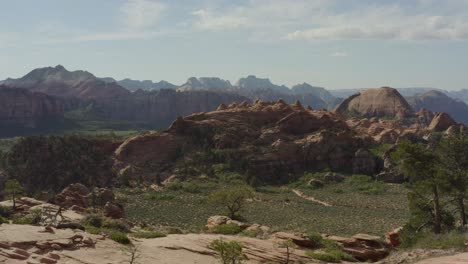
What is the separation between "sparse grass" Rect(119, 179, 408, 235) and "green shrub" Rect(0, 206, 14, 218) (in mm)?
14866

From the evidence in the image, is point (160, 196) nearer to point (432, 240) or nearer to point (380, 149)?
point (432, 240)

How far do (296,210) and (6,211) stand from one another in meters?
37.0

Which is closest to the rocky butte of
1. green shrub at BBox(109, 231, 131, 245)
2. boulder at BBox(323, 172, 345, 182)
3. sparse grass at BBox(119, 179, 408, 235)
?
boulder at BBox(323, 172, 345, 182)

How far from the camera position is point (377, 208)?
6494 cm

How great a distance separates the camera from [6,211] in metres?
34.4

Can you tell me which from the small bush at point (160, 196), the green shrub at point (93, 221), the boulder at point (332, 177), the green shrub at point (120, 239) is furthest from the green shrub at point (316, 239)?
the boulder at point (332, 177)

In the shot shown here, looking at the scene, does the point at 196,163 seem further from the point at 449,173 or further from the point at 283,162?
the point at 449,173

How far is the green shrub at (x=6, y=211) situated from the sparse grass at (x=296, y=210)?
14866 mm

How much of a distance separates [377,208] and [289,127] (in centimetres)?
3850

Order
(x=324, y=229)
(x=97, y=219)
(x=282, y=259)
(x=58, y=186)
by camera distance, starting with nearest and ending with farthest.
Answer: (x=282, y=259) < (x=97, y=219) < (x=324, y=229) < (x=58, y=186)

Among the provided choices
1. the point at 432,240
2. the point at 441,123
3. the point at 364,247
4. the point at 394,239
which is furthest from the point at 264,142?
the point at 432,240

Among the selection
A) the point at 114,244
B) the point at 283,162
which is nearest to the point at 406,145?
the point at 114,244

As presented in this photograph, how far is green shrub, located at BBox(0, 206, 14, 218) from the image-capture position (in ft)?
111

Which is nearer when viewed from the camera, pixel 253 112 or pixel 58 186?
pixel 58 186
